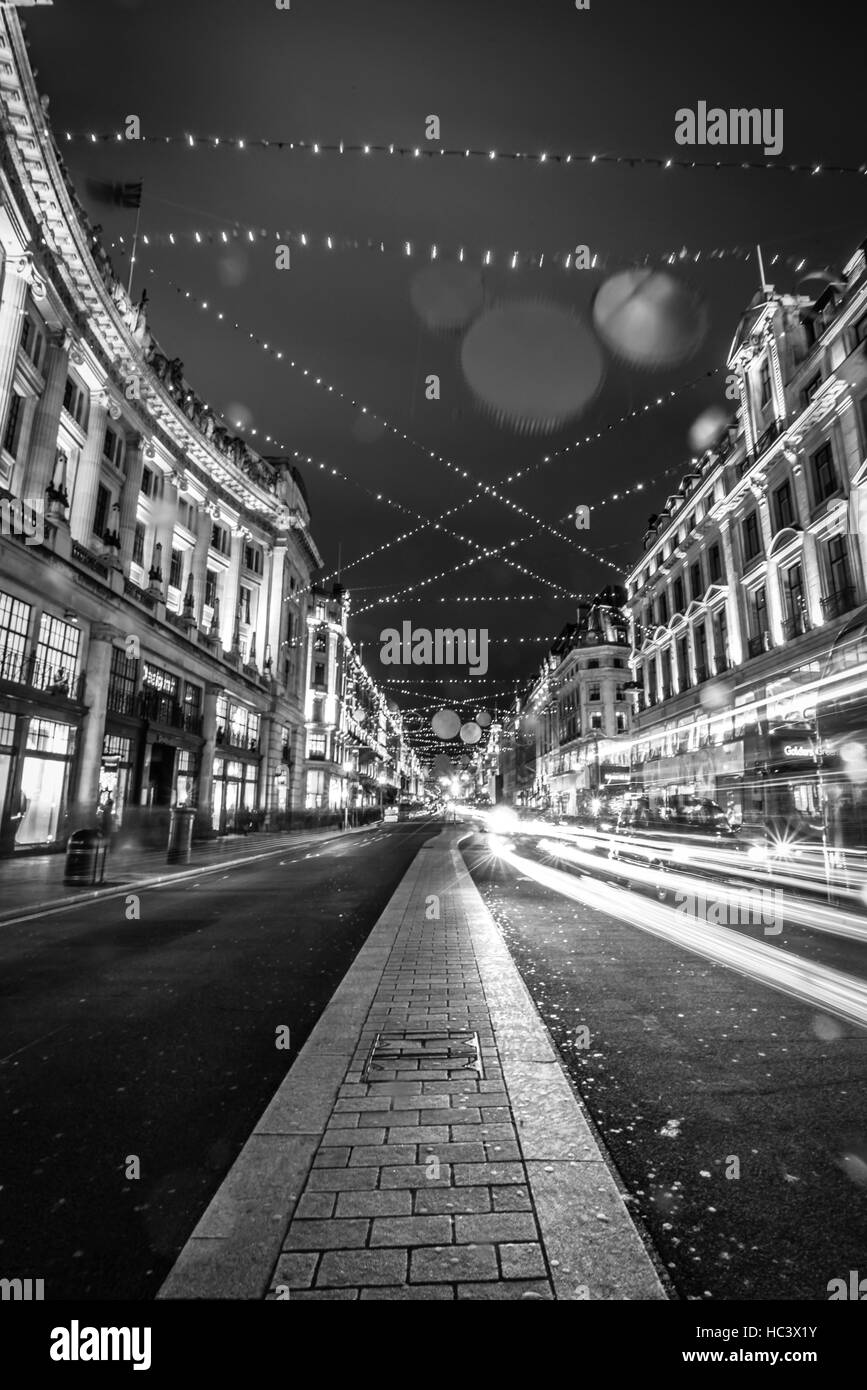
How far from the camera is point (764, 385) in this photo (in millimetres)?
31562

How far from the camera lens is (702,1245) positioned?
2363 millimetres

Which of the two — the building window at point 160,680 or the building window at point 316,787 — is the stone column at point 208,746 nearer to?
the building window at point 160,680

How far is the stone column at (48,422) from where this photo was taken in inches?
776

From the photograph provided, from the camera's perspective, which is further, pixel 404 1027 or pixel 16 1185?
pixel 404 1027

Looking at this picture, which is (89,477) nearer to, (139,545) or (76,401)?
(76,401)

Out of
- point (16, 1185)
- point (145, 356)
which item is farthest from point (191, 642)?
point (16, 1185)

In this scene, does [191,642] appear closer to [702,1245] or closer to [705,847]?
[705,847]

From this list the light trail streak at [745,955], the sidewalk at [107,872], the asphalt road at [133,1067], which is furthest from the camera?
the sidewalk at [107,872]

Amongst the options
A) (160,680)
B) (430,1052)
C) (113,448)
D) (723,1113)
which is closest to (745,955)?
(723,1113)

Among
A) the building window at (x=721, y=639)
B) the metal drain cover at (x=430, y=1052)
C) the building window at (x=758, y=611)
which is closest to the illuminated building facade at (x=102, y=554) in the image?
the metal drain cover at (x=430, y=1052)

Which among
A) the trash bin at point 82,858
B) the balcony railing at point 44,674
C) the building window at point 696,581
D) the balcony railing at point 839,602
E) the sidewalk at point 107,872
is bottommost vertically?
the sidewalk at point 107,872

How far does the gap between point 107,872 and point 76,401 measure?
18265 mm

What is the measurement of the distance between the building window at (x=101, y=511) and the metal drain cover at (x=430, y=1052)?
993 inches

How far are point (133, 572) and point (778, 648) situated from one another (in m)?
29.0
